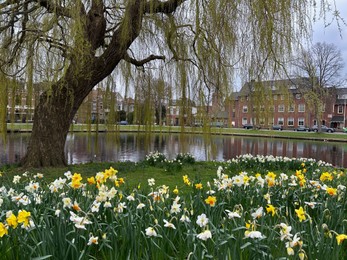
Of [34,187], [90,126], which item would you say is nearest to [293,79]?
[34,187]

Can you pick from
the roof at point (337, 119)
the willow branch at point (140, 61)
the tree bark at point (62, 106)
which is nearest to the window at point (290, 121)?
the roof at point (337, 119)

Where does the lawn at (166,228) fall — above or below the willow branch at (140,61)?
below

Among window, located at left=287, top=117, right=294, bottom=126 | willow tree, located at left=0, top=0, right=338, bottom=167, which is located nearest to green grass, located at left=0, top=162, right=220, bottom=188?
willow tree, located at left=0, top=0, right=338, bottom=167

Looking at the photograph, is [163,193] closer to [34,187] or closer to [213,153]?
[34,187]

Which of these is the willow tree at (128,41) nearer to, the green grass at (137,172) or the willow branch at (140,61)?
the willow branch at (140,61)

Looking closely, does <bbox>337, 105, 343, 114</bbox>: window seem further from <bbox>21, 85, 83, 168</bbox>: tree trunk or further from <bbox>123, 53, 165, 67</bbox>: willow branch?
<bbox>21, 85, 83, 168</bbox>: tree trunk

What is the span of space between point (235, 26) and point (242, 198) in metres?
2.50

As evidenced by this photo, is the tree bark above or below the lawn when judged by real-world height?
above

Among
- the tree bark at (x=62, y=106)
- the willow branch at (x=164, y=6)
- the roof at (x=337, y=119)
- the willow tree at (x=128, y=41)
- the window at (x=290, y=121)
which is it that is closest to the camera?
the willow tree at (x=128, y=41)

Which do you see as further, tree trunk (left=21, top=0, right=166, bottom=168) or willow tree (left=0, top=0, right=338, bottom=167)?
tree trunk (left=21, top=0, right=166, bottom=168)

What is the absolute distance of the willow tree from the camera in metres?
4.24

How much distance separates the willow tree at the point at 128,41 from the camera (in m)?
4.24

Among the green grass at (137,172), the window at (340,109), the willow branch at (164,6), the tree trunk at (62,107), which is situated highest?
the window at (340,109)

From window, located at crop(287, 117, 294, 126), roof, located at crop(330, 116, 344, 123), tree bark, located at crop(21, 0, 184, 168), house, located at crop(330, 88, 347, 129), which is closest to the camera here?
tree bark, located at crop(21, 0, 184, 168)
